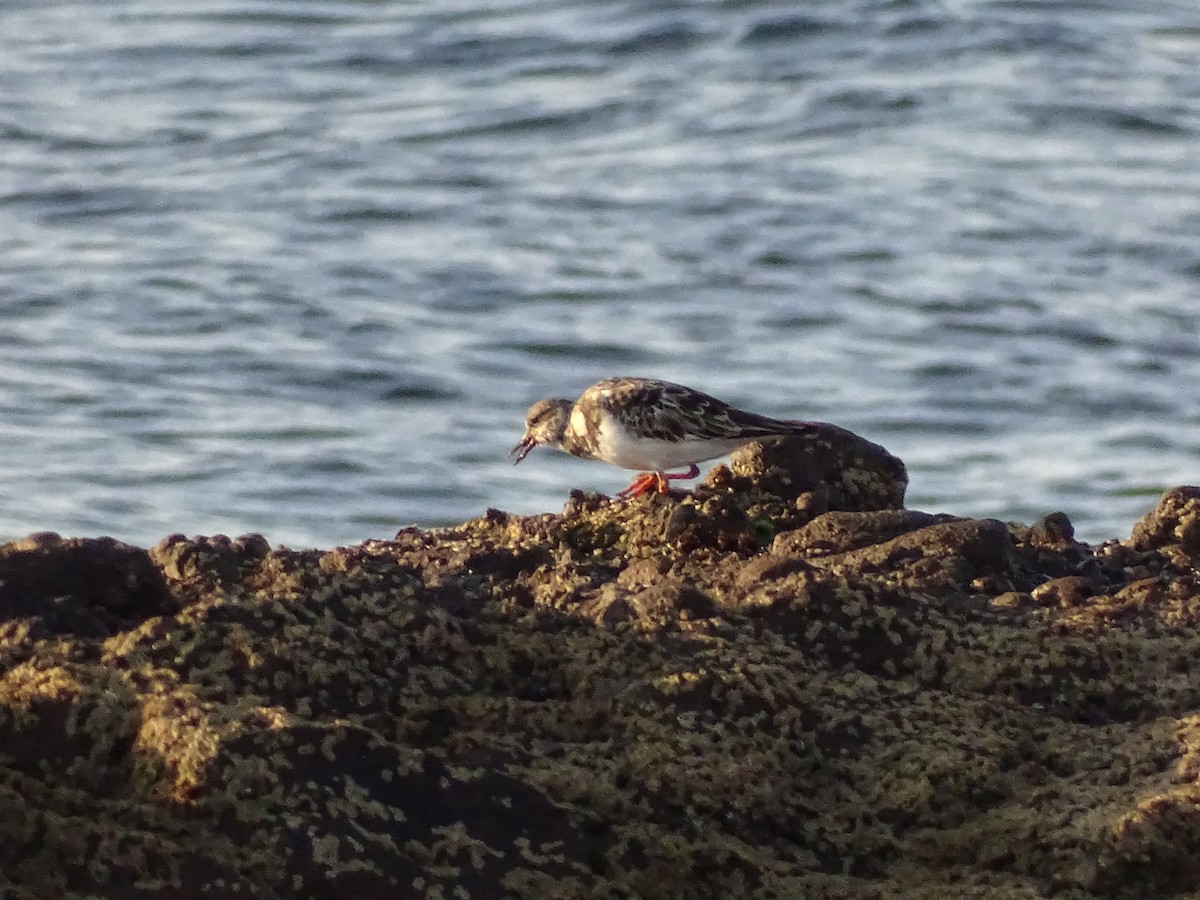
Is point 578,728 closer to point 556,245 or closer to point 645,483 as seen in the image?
point 645,483

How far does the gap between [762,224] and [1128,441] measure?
4.29 metres

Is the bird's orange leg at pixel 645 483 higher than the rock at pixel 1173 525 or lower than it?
lower

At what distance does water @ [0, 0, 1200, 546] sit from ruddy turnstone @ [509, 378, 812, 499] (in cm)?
349

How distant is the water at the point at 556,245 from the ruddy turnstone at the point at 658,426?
3.49 m

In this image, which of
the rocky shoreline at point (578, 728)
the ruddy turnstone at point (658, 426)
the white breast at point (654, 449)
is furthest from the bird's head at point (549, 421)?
the rocky shoreline at point (578, 728)

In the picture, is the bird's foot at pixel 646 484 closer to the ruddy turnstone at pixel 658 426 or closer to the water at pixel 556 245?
the ruddy turnstone at pixel 658 426

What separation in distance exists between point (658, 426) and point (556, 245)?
860cm

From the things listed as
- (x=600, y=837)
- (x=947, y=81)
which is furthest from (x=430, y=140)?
(x=600, y=837)

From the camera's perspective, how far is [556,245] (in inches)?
588

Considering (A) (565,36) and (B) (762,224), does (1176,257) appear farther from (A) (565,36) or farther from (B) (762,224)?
(A) (565,36)

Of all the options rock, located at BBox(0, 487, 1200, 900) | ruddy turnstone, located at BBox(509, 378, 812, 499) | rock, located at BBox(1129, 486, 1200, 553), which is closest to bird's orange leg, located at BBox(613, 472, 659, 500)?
ruddy turnstone, located at BBox(509, 378, 812, 499)

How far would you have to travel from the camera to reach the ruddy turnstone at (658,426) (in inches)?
251

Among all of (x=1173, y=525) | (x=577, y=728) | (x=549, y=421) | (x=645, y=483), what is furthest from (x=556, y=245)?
(x=577, y=728)

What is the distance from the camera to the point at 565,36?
63.7ft
